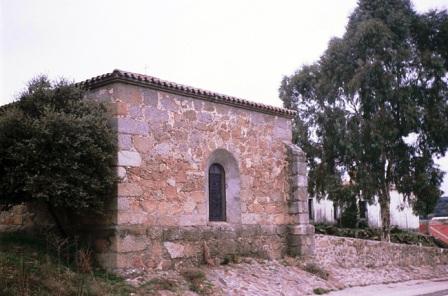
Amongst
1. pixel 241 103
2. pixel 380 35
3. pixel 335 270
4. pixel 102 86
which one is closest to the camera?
pixel 102 86

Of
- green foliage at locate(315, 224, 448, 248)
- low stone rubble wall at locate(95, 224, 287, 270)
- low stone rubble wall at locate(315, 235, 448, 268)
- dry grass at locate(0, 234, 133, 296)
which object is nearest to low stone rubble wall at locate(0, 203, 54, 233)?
dry grass at locate(0, 234, 133, 296)

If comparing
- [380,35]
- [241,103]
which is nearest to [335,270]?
[241,103]

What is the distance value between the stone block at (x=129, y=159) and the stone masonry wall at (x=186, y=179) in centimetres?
2

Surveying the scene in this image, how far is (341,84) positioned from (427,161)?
197 inches

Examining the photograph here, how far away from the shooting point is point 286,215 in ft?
46.1

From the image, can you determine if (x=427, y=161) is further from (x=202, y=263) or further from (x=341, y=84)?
(x=202, y=263)

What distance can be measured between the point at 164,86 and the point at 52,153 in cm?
314

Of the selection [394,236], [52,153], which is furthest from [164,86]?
[394,236]

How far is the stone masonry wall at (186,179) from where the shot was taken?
33.5ft

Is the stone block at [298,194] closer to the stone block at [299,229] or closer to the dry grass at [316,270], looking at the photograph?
the stone block at [299,229]

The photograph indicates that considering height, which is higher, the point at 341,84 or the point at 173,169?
the point at 341,84

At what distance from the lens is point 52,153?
896cm

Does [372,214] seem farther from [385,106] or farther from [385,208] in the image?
[385,106]

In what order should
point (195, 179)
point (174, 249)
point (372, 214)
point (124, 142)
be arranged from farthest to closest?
point (372, 214)
point (195, 179)
point (174, 249)
point (124, 142)
